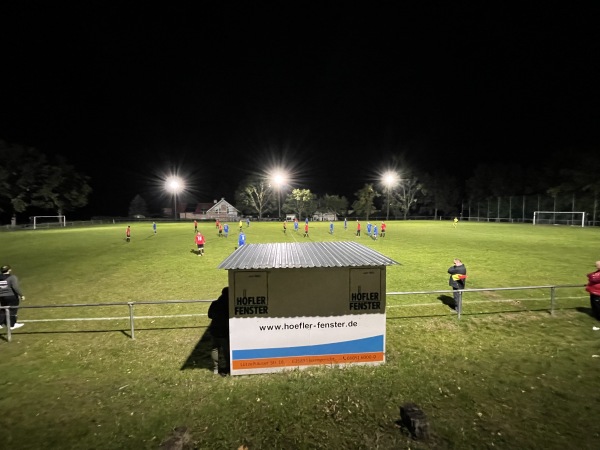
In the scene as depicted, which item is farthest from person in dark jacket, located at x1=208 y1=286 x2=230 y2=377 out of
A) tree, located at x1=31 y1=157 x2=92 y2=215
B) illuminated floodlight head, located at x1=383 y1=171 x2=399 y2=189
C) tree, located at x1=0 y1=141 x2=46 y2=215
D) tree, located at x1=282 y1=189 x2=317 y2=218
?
tree, located at x1=282 y1=189 x2=317 y2=218

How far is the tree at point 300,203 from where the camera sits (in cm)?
10939

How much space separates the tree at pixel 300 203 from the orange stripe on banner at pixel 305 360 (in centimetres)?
10159

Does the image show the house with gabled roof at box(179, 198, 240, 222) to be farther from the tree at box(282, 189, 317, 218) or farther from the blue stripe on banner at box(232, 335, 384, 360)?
the blue stripe on banner at box(232, 335, 384, 360)

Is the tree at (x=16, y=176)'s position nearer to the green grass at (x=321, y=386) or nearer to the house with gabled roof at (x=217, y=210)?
the house with gabled roof at (x=217, y=210)

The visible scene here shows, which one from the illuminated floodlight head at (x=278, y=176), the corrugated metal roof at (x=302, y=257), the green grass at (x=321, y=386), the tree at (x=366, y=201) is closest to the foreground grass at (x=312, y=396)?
the green grass at (x=321, y=386)

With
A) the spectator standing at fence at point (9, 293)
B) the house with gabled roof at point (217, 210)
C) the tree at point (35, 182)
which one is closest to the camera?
the spectator standing at fence at point (9, 293)

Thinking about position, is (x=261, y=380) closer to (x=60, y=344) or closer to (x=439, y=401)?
(x=439, y=401)

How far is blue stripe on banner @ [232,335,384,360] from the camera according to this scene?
286 inches

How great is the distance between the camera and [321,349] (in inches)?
293

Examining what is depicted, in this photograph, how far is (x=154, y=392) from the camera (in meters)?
6.65

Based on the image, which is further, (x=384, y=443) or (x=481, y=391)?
(x=481, y=391)

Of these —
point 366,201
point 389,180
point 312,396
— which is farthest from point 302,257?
point 366,201

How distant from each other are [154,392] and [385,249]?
909 inches

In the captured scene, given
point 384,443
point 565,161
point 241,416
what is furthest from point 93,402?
point 565,161
